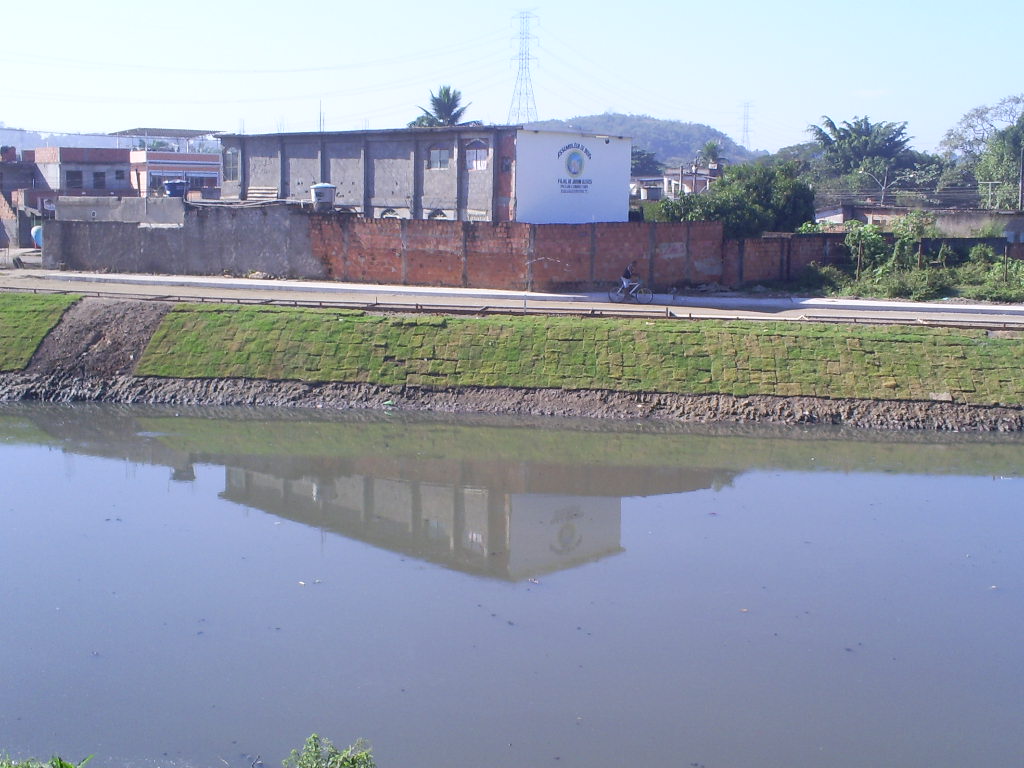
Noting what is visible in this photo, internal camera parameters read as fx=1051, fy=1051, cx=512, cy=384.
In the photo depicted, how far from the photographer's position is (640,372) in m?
22.4

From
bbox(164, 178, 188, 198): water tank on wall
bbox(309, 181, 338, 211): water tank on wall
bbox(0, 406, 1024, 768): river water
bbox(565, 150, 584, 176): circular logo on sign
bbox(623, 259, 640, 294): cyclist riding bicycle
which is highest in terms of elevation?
bbox(565, 150, 584, 176): circular logo on sign

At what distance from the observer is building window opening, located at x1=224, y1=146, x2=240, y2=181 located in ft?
144

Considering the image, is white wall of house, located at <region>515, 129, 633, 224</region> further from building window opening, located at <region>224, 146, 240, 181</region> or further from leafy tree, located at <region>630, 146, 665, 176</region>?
leafy tree, located at <region>630, 146, 665, 176</region>

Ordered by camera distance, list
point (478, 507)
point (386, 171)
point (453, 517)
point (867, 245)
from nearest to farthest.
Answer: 1. point (453, 517)
2. point (478, 507)
3. point (867, 245)
4. point (386, 171)

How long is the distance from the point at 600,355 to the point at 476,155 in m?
16.3

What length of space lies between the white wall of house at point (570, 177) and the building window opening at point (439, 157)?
10.9ft

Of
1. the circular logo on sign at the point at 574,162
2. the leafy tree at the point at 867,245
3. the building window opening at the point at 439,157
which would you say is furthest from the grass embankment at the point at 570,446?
the building window opening at the point at 439,157

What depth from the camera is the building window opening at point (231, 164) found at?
144ft

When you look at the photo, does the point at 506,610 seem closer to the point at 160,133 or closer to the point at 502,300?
the point at 502,300

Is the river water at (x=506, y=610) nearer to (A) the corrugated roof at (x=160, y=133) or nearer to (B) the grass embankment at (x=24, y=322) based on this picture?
(B) the grass embankment at (x=24, y=322)

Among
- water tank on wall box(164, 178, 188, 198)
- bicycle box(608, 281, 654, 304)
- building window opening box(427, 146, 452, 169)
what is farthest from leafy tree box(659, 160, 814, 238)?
water tank on wall box(164, 178, 188, 198)

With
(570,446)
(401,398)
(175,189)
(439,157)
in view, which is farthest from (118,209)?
(570,446)

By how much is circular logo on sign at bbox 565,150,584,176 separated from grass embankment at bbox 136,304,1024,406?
559 inches

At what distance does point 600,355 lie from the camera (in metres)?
22.9
